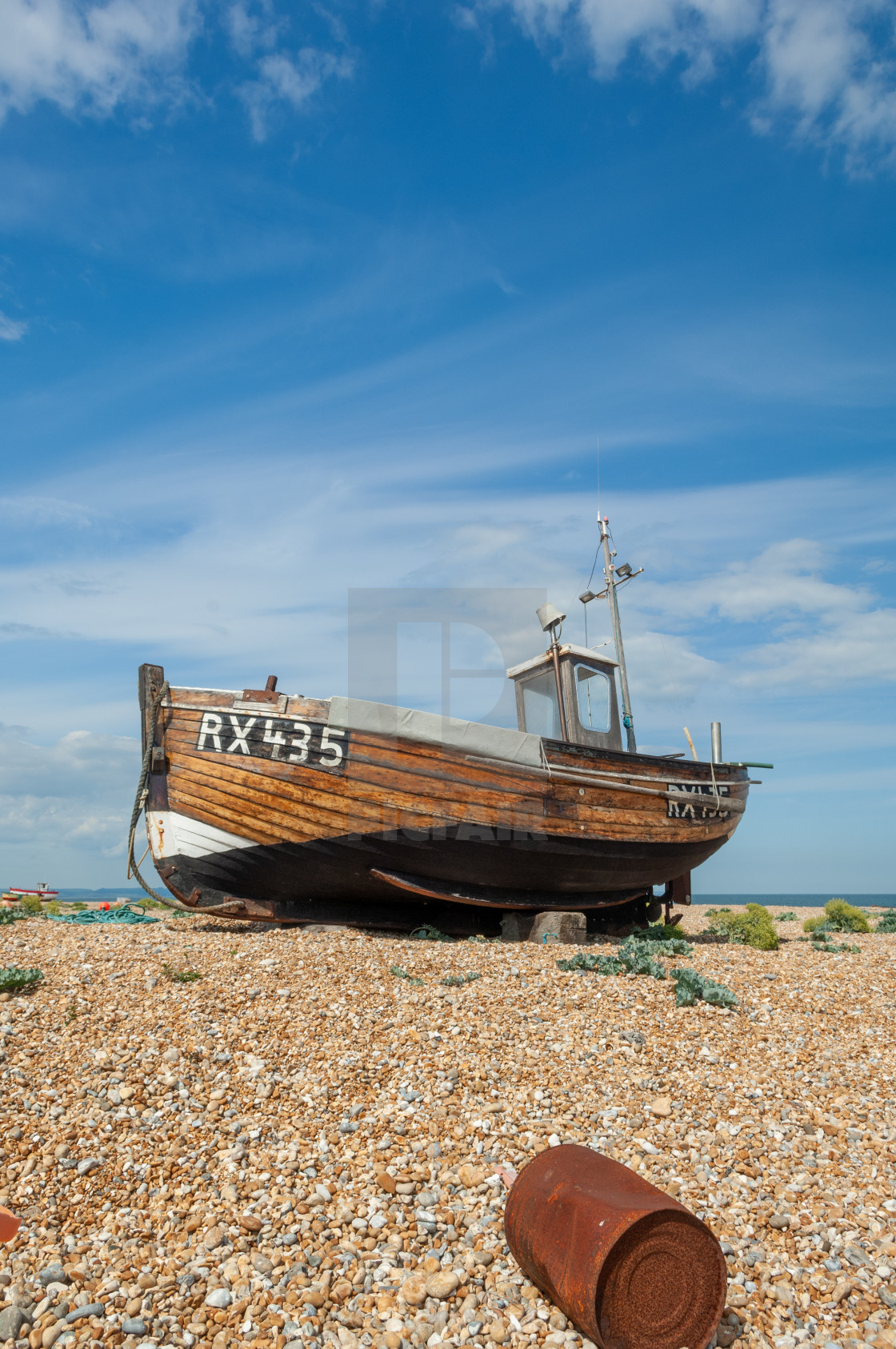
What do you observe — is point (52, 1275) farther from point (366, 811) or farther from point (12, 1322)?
point (366, 811)

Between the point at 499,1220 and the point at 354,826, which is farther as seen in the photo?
the point at 354,826

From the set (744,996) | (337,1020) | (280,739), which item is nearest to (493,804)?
(280,739)

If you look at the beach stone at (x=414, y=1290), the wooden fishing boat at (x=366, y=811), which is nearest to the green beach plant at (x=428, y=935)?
the wooden fishing boat at (x=366, y=811)

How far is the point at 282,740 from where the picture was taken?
941 cm

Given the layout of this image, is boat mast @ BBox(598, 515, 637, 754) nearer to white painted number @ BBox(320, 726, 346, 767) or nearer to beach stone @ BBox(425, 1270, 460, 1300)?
white painted number @ BBox(320, 726, 346, 767)

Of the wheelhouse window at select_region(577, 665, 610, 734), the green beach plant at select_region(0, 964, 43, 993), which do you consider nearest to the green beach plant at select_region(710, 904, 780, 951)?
the wheelhouse window at select_region(577, 665, 610, 734)

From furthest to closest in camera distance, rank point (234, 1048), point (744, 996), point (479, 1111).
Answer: point (744, 996) < point (234, 1048) < point (479, 1111)

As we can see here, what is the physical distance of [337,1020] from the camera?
5691mm

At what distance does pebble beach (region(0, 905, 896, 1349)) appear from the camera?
3.08 metres

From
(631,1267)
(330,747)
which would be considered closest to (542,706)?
(330,747)

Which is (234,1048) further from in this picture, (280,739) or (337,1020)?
(280,739)

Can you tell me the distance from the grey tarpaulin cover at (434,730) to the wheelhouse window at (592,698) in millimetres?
3038

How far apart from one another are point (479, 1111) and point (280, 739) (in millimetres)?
5754

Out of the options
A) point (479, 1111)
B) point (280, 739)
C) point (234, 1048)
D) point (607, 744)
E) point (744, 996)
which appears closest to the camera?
point (479, 1111)
